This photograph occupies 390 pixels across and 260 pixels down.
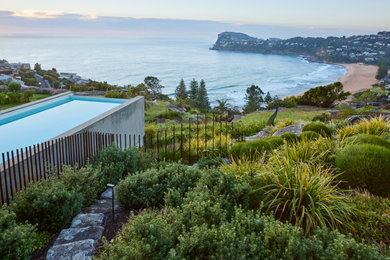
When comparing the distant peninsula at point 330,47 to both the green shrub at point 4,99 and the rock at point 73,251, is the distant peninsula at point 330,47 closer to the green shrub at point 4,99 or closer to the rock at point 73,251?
the green shrub at point 4,99

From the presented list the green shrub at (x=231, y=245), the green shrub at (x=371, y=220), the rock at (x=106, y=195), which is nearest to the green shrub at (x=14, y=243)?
the green shrub at (x=231, y=245)

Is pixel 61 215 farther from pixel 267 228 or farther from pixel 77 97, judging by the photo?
pixel 77 97

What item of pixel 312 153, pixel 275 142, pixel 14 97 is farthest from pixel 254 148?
pixel 14 97

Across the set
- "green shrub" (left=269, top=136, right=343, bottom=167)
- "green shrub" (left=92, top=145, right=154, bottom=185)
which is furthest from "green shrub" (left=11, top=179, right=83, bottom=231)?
"green shrub" (left=269, top=136, right=343, bottom=167)

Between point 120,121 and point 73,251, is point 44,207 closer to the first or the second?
point 73,251

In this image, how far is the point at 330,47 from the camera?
122 m

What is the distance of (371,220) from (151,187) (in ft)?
9.77

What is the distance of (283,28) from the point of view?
106 m

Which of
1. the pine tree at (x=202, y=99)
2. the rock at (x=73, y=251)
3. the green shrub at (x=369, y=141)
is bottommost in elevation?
the pine tree at (x=202, y=99)

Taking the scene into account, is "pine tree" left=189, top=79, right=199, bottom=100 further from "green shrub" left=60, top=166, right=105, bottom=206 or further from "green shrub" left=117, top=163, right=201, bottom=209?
"green shrub" left=117, top=163, right=201, bottom=209

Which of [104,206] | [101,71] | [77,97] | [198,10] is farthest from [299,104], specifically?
[101,71]

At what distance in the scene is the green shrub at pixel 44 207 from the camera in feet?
12.7

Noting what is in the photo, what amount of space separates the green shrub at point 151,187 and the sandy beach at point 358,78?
64.6 m

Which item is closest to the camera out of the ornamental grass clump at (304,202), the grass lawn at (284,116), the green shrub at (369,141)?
the ornamental grass clump at (304,202)
